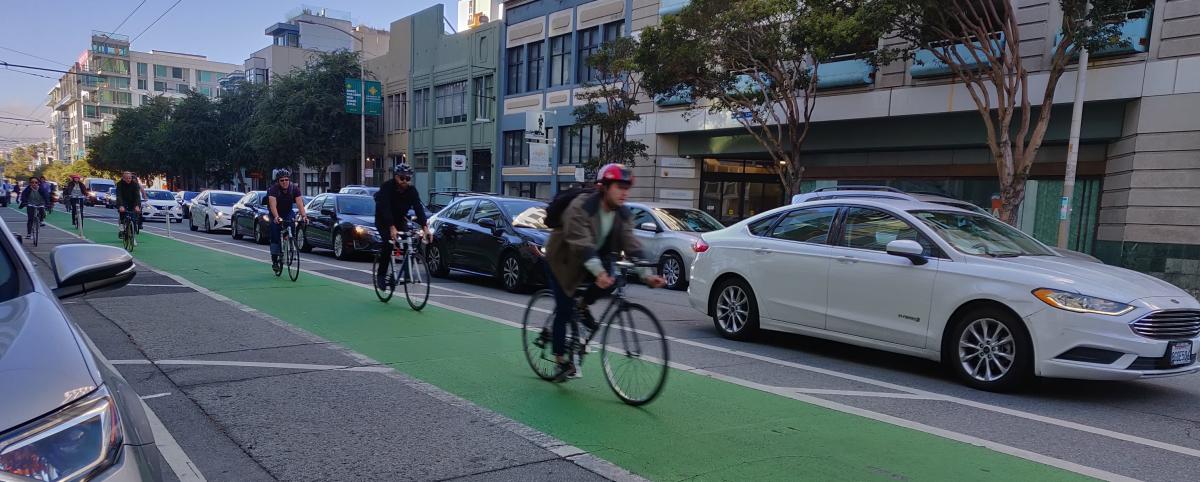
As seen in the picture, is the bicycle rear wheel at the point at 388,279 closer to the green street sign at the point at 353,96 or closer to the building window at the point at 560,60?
the building window at the point at 560,60

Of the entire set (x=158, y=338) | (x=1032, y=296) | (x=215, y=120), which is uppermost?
(x=215, y=120)

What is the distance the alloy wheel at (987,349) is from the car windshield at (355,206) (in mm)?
13504

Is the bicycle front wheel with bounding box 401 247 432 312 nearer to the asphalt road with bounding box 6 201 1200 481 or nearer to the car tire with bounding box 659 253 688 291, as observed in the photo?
the asphalt road with bounding box 6 201 1200 481

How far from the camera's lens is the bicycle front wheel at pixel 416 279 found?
31.1ft

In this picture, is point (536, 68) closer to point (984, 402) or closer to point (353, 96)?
point (353, 96)

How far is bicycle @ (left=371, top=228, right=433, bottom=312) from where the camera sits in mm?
9477

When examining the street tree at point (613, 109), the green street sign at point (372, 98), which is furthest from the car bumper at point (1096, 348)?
the green street sign at point (372, 98)

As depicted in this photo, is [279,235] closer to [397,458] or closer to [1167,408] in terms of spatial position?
[397,458]

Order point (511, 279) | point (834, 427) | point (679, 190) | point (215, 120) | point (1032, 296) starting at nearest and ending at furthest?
point (834, 427)
point (1032, 296)
point (511, 279)
point (679, 190)
point (215, 120)

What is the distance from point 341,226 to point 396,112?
1314 inches

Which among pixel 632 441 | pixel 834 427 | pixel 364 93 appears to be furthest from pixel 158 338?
pixel 364 93

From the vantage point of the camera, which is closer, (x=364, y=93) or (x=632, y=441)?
(x=632, y=441)

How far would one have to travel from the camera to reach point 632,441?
4.62 metres

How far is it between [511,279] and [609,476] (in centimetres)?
813
